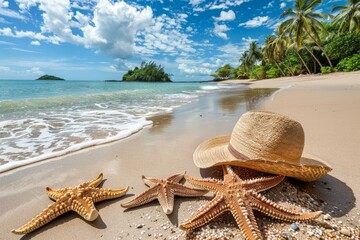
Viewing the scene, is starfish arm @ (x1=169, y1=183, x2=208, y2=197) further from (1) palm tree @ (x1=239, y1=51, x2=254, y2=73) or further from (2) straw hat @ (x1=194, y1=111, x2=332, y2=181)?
(1) palm tree @ (x1=239, y1=51, x2=254, y2=73)

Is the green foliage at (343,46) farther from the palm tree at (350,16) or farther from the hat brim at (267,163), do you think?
the hat brim at (267,163)

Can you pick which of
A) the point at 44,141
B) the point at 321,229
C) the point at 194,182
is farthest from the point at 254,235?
the point at 44,141

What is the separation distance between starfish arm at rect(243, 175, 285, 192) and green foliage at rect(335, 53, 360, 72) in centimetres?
3908

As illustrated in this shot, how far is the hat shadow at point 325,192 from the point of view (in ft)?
7.26

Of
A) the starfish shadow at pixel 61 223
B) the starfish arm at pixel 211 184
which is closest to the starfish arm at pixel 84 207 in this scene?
the starfish shadow at pixel 61 223

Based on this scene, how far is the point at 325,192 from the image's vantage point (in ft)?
8.21

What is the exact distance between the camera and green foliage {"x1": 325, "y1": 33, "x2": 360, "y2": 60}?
3182 centimetres

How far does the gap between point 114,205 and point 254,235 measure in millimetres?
1661

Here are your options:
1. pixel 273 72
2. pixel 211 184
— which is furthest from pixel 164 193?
pixel 273 72

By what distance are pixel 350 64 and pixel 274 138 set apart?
39426mm

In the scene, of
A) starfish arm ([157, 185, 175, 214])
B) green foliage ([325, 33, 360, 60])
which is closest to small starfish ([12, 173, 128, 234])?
starfish arm ([157, 185, 175, 214])

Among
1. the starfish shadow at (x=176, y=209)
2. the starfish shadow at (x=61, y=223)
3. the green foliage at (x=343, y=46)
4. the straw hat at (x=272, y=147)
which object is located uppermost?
the green foliage at (x=343, y=46)

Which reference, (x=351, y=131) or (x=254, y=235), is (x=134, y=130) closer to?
(x=254, y=235)

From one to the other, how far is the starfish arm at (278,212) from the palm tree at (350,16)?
129 feet
